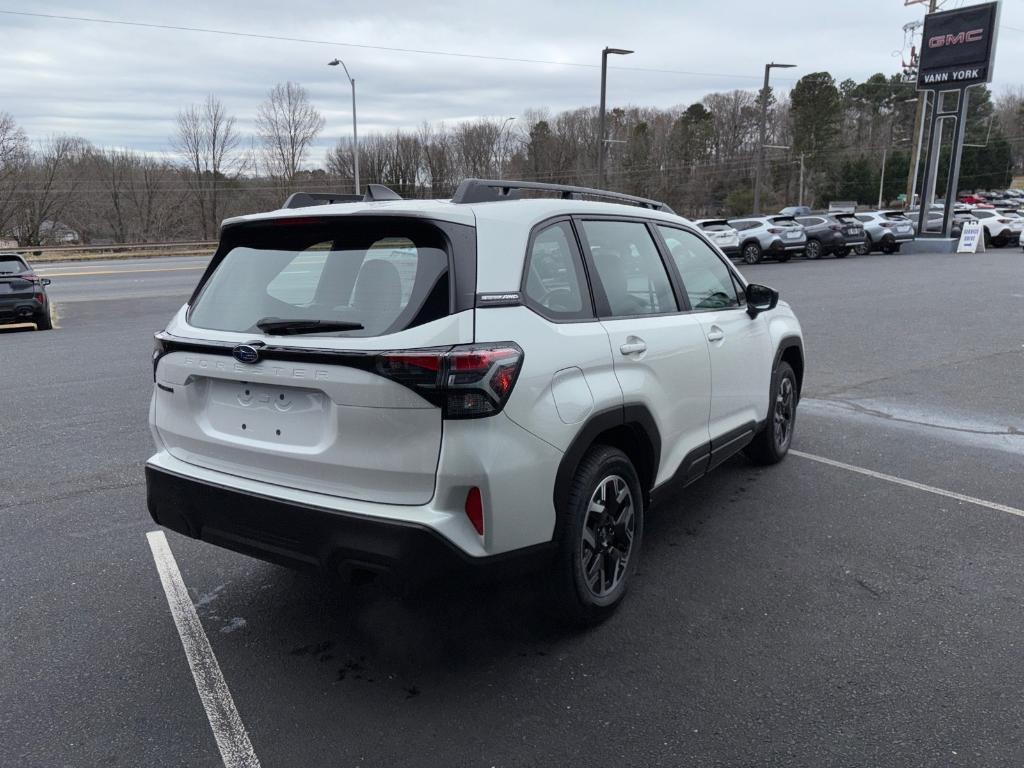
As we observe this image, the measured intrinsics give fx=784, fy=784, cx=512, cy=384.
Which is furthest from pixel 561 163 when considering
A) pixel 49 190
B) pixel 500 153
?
pixel 49 190

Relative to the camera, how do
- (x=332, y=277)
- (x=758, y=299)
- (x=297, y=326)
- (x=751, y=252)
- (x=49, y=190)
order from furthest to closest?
(x=49, y=190)
(x=751, y=252)
(x=758, y=299)
(x=332, y=277)
(x=297, y=326)

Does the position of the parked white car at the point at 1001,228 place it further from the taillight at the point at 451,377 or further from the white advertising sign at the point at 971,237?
the taillight at the point at 451,377

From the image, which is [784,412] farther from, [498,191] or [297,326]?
[297,326]

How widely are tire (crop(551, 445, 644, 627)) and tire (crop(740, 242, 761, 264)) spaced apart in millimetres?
27312

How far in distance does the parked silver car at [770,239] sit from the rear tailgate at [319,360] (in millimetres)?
27856

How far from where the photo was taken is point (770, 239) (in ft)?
94.2

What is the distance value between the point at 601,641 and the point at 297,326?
5.89 ft

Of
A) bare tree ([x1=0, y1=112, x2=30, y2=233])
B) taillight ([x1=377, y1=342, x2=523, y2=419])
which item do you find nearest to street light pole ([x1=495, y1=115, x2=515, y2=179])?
bare tree ([x1=0, y1=112, x2=30, y2=233])

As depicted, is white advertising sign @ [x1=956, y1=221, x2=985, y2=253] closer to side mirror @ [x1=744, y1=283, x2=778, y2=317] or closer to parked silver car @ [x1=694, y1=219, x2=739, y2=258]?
parked silver car @ [x1=694, y1=219, x2=739, y2=258]

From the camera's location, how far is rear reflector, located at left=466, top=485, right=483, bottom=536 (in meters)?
2.70

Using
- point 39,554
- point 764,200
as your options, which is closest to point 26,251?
point 39,554

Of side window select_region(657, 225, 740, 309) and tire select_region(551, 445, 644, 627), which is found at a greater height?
side window select_region(657, 225, 740, 309)

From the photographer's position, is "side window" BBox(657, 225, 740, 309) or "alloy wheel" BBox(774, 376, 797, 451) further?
"alloy wheel" BBox(774, 376, 797, 451)

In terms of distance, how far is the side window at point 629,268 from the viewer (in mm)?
3566
